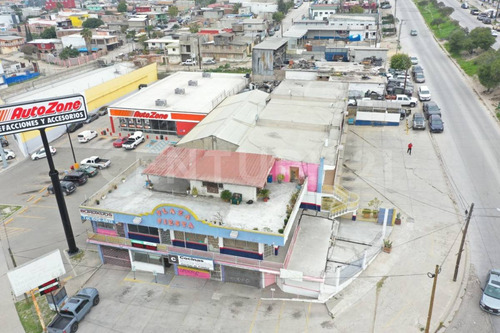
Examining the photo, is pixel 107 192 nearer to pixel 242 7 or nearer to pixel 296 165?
pixel 296 165

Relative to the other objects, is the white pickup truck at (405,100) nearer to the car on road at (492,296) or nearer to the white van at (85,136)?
the car on road at (492,296)

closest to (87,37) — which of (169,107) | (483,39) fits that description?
(169,107)

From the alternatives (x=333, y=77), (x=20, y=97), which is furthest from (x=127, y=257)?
(x=333, y=77)

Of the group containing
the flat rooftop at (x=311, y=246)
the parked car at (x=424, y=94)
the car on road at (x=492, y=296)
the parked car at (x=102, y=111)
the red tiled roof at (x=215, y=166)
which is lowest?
the car on road at (x=492, y=296)

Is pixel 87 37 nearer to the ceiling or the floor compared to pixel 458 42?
nearer to the ceiling

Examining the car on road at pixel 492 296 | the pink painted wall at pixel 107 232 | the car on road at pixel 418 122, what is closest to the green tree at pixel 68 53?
the car on road at pixel 418 122

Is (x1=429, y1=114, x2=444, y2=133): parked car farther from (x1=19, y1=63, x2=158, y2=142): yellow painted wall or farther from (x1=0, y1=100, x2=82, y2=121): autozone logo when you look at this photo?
(x1=19, y1=63, x2=158, y2=142): yellow painted wall

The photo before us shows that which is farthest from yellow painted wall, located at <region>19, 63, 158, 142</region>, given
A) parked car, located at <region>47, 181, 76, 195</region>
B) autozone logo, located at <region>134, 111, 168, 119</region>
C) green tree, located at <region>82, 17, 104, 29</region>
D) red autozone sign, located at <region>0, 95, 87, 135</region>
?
green tree, located at <region>82, 17, 104, 29</region>

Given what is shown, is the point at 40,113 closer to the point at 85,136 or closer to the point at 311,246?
the point at 311,246
